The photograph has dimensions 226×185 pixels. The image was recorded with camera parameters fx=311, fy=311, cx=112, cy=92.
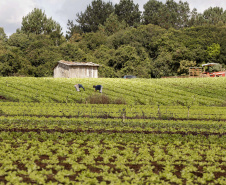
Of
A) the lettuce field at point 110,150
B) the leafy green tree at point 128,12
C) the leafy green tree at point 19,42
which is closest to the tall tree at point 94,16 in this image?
the leafy green tree at point 128,12

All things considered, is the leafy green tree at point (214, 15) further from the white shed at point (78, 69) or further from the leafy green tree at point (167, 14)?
the white shed at point (78, 69)

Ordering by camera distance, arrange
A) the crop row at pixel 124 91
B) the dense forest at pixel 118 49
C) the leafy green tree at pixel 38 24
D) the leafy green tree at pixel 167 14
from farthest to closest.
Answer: the leafy green tree at pixel 167 14, the leafy green tree at pixel 38 24, the dense forest at pixel 118 49, the crop row at pixel 124 91

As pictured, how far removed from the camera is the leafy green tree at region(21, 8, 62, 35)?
363 ft

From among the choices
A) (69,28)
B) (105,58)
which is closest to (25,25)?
(69,28)

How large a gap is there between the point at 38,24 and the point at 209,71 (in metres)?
Result: 65.9

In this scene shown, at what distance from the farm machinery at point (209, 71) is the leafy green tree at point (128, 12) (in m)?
56.7

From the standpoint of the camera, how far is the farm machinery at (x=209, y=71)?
65688 millimetres

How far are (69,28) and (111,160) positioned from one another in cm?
11717

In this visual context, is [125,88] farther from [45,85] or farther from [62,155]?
[62,155]

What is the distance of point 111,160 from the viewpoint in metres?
11.3


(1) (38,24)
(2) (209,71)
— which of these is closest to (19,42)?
(1) (38,24)

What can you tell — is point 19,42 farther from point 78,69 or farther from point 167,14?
point 167,14

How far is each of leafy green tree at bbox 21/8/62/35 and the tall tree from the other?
14171 millimetres

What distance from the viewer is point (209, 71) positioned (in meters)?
74.1
